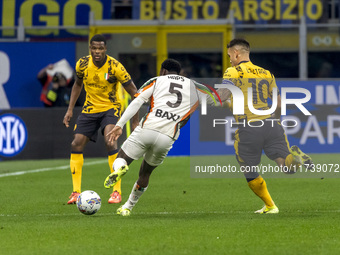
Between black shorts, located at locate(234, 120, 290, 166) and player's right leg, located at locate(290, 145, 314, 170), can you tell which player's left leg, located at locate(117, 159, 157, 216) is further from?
player's right leg, located at locate(290, 145, 314, 170)

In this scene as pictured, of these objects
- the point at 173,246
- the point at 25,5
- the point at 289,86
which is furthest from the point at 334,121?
the point at 173,246

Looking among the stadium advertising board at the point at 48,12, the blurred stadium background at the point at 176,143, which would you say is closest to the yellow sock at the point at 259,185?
the blurred stadium background at the point at 176,143

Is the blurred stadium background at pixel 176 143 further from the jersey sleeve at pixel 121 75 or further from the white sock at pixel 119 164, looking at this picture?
the jersey sleeve at pixel 121 75

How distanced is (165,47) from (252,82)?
1310cm

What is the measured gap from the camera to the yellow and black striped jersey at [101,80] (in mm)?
11188

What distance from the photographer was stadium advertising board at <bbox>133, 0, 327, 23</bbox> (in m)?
23.9

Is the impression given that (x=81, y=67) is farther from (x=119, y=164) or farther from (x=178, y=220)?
(x=178, y=220)

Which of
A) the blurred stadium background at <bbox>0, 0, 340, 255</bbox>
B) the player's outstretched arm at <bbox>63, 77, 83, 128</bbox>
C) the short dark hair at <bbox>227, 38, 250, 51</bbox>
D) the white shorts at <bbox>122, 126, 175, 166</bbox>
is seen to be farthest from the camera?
the player's outstretched arm at <bbox>63, 77, 83, 128</bbox>

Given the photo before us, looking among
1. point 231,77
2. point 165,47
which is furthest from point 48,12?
point 231,77

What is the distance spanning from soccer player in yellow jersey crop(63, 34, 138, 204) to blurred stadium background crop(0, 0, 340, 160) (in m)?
7.73

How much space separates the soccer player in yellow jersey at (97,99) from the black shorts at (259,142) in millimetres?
2253

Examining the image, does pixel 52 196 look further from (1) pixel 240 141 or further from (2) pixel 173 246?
(2) pixel 173 246

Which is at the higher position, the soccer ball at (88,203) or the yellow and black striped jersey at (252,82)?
the yellow and black striped jersey at (252,82)

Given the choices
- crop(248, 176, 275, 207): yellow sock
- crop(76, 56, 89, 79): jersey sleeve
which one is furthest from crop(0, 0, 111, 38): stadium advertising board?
crop(248, 176, 275, 207): yellow sock
